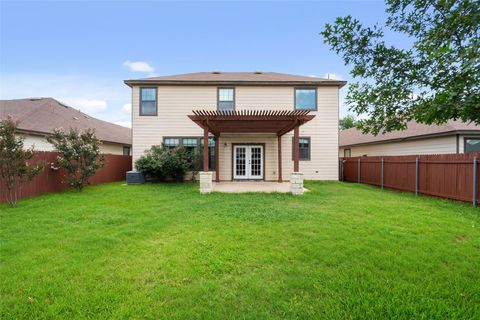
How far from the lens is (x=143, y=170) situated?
41.5ft

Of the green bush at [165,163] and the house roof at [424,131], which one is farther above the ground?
the house roof at [424,131]

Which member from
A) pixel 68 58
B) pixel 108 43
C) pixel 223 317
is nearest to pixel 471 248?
pixel 223 317

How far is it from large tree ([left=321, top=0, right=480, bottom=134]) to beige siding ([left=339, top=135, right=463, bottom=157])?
496 inches

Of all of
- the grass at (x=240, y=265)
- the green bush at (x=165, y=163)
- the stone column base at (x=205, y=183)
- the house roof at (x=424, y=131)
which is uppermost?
the house roof at (x=424, y=131)

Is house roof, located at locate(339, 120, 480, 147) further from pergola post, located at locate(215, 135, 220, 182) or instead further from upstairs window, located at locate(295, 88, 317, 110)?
pergola post, located at locate(215, 135, 220, 182)

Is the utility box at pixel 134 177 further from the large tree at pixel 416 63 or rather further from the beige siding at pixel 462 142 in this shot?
the beige siding at pixel 462 142

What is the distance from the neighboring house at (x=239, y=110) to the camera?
1369 centimetres

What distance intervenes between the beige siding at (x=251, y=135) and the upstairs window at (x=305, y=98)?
0.28 m

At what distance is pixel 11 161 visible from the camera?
7188 millimetres

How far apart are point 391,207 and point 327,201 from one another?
1736 mm

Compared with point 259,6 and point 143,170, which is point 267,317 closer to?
point 259,6

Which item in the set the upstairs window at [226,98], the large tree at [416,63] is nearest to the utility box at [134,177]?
the upstairs window at [226,98]

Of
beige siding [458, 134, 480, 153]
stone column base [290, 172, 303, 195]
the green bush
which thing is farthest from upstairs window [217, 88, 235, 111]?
beige siding [458, 134, 480, 153]

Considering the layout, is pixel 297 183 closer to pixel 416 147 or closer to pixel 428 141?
pixel 428 141
